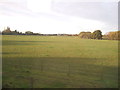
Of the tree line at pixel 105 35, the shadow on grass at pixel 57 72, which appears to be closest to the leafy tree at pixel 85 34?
the tree line at pixel 105 35

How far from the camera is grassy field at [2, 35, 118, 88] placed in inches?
132

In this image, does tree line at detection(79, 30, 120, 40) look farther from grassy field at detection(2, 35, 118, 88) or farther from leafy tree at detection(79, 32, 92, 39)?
grassy field at detection(2, 35, 118, 88)

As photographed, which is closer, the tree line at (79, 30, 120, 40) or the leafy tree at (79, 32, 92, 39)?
the tree line at (79, 30, 120, 40)

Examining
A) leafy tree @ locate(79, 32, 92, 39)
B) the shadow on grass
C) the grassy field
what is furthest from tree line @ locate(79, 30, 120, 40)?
the shadow on grass

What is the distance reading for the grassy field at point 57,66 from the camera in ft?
11.0

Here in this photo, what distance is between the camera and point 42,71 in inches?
157

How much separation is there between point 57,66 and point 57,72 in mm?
453

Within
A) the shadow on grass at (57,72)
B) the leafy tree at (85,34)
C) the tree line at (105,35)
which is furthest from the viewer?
the leafy tree at (85,34)

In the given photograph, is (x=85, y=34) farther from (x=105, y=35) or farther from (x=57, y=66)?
(x=57, y=66)

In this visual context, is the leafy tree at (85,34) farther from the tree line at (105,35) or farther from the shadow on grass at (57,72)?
the shadow on grass at (57,72)

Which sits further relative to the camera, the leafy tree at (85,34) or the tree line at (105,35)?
the leafy tree at (85,34)

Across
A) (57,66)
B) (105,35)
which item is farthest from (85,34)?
(57,66)

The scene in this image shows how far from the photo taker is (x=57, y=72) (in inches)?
155

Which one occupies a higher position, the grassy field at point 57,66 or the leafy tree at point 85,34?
the leafy tree at point 85,34
